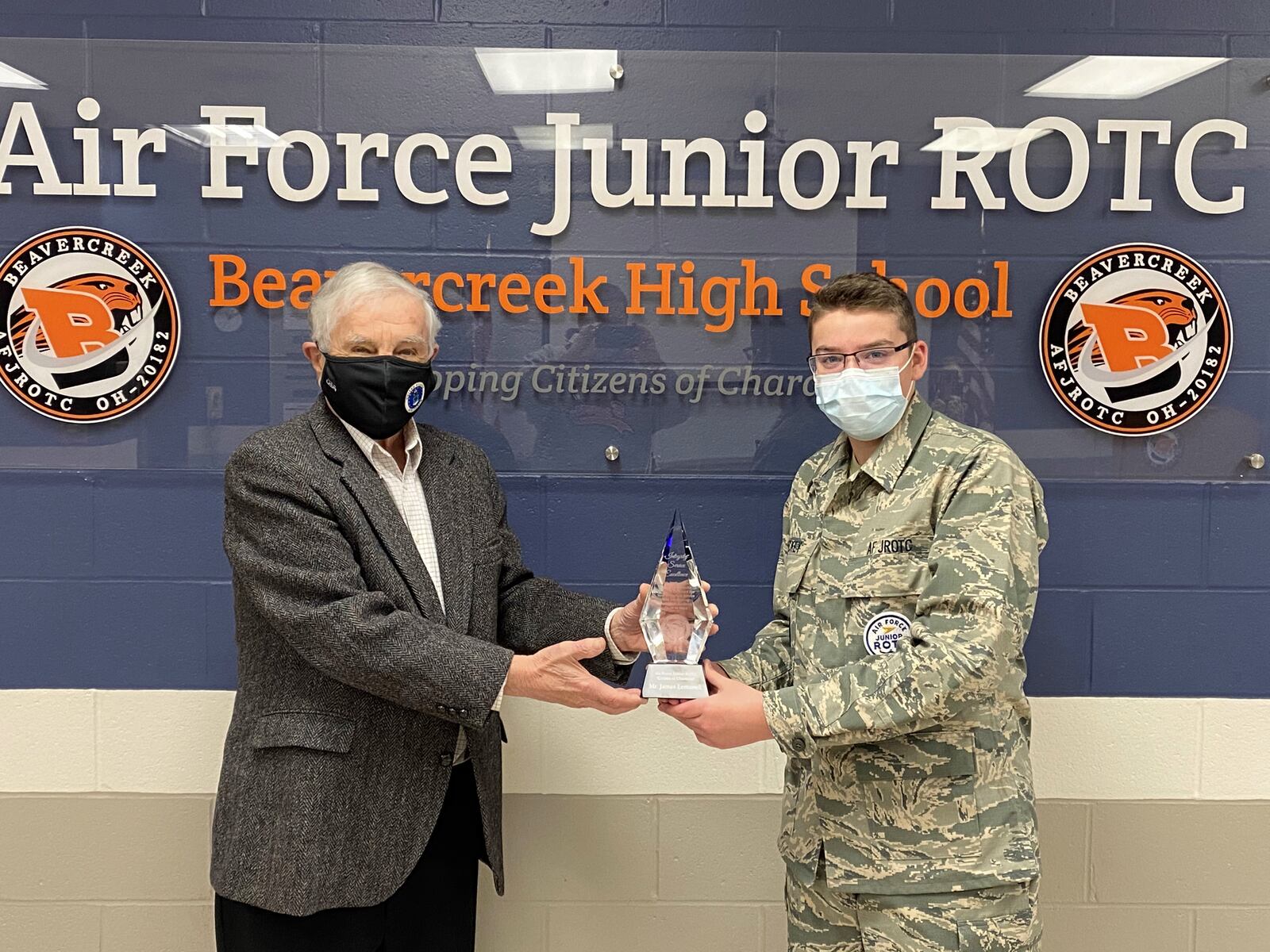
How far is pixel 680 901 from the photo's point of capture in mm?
2289

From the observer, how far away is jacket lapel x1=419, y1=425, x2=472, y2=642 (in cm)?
178

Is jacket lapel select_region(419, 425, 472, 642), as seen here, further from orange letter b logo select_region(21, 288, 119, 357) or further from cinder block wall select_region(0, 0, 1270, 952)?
orange letter b logo select_region(21, 288, 119, 357)

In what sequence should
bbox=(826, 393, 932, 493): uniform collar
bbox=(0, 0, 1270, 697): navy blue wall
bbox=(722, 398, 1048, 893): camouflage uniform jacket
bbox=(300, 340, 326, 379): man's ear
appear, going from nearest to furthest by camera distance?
1. bbox=(722, 398, 1048, 893): camouflage uniform jacket
2. bbox=(826, 393, 932, 493): uniform collar
3. bbox=(300, 340, 326, 379): man's ear
4. bbox=(0, 0, 1270, 697): navy blue wall

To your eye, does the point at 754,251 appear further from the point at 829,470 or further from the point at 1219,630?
the point at 1219,630

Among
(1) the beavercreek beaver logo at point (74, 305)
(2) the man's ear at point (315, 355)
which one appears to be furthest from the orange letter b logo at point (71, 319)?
(2) the man's ear at point (315, 355)

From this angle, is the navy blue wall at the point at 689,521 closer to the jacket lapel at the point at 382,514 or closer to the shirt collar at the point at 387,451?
the shirt collar at the point at 387,451

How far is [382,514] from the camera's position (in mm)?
1713

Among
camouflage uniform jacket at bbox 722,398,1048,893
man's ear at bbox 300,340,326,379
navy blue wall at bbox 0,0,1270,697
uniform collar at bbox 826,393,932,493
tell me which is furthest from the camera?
navy blue wall at bbox 0,0,1270,697

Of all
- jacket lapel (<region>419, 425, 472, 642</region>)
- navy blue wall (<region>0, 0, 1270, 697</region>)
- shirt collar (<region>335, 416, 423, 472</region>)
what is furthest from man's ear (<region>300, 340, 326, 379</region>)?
navy blue wall (<region>0, 0, 1270, 697</region>)

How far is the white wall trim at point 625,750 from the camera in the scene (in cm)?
223

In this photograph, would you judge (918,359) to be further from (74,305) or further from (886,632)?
(74,305)

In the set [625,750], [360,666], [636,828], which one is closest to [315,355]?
[360,666]

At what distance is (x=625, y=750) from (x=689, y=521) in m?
0.53

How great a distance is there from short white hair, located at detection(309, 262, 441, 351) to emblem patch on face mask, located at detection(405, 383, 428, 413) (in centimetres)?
10
